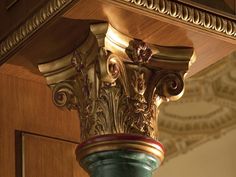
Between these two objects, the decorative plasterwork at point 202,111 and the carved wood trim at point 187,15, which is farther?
the decorative plasterwork at point 202,111

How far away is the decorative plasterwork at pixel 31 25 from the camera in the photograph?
9.98 ft

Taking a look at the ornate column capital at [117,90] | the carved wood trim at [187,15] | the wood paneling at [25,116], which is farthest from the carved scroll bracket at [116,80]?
the wood paneling at [25,116]

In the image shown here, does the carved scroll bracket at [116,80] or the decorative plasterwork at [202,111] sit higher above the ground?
the decorative plasterwork at [202,111]

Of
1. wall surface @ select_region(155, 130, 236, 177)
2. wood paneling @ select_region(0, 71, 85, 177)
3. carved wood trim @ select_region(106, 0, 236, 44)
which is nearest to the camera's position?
carved wood trim @ select_region(106, 0, 236, 44)

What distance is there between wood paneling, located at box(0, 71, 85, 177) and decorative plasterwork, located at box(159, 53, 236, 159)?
4.18 meters

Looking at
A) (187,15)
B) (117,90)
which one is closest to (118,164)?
(117,90)

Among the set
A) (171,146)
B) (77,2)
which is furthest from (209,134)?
(77,2)

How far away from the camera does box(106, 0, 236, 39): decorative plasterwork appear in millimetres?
3041

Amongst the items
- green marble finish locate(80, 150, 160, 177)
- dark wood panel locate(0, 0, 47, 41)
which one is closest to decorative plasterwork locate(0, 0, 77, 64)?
dark wood panel locate(0, 0, 47, 41)

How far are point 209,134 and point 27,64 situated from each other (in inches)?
185

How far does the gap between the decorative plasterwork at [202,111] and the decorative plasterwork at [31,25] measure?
14.9ft

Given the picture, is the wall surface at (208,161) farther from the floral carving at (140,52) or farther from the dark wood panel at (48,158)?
the floral carving at (140,52)

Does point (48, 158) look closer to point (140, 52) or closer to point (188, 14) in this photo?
point (140, 52)

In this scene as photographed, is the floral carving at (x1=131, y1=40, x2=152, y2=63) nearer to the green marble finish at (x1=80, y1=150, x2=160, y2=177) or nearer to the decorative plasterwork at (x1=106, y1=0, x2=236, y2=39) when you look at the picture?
Result: the decorative plasterwork at (x1=106, y1=0, x2=236, y2=39)
